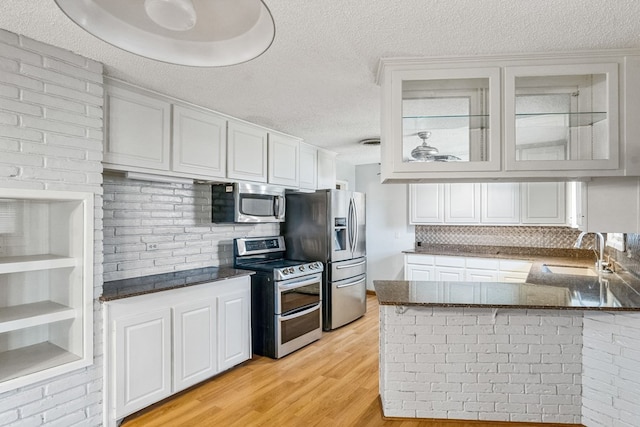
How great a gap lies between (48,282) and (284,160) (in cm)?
242

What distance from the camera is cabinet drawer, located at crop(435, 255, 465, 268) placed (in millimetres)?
4710

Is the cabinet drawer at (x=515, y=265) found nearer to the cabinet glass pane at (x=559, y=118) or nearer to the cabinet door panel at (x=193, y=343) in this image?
the cabinet glass pane at (x=559, y=118)

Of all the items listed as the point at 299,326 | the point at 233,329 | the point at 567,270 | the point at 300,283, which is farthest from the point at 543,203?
the point at 233,329

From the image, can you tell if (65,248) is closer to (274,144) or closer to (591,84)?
(274,144)

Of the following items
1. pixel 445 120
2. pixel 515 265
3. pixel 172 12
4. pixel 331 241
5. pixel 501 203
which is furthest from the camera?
pixel 501 203

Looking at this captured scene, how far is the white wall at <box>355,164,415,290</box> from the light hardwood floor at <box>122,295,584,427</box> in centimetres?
245

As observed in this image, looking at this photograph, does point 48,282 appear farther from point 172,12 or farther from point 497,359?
point 497,359

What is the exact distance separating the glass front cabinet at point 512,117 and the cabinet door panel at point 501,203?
2697 millimetres

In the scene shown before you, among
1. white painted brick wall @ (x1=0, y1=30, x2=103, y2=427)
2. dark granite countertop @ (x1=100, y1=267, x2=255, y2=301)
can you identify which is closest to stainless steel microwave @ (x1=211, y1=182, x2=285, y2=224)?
dark granite countertop @ (x1=100, y1=267, x2=255, y2=301)

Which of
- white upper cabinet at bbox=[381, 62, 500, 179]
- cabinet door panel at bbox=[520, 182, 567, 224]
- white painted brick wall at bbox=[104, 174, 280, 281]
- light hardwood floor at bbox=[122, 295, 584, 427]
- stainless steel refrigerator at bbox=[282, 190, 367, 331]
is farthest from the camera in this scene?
cabinet door panel at bbox=[520, 182, 567, 224]

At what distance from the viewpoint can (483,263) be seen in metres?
4.55

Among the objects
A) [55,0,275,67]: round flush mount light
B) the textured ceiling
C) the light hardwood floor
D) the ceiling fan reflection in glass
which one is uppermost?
[55,0,275,67]: round flush mount light

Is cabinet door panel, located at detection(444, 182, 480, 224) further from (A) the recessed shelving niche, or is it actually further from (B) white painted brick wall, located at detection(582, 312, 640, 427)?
(A) the recessed shelving niche

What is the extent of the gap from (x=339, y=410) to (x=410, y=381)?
57cm
